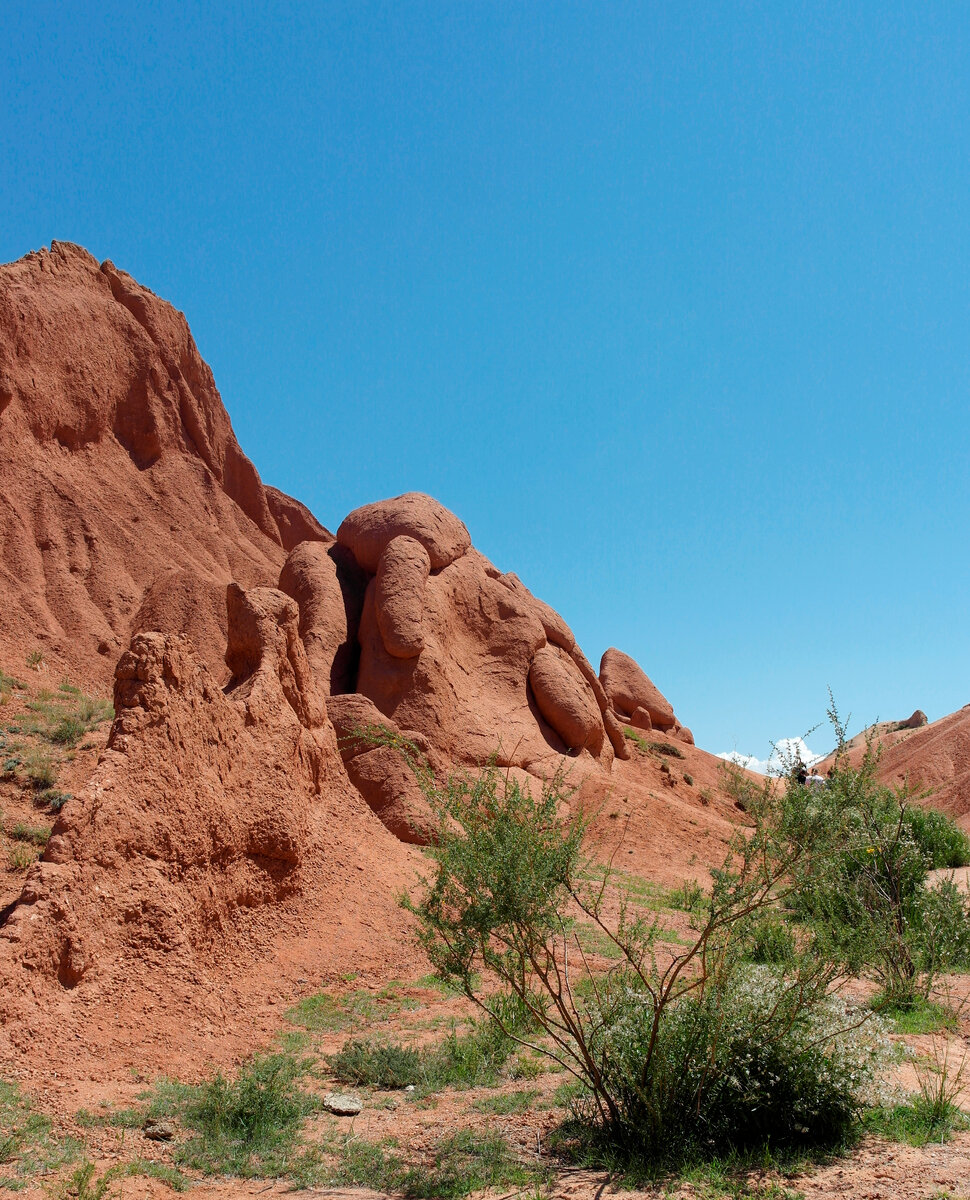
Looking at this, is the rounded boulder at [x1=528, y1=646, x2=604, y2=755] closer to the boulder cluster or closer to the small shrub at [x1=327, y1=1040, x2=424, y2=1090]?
the boulder cluster

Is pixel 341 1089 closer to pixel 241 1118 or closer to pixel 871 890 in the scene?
pixel 241 1118

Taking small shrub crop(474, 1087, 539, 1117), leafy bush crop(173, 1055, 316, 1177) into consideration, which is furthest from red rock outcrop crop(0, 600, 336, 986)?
small shrub crop(474, 1087, 539, 1117)

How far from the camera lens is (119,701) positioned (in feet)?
28.9

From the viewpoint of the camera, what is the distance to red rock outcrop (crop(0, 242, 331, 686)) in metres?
20.8

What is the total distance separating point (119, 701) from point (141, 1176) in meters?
4.43

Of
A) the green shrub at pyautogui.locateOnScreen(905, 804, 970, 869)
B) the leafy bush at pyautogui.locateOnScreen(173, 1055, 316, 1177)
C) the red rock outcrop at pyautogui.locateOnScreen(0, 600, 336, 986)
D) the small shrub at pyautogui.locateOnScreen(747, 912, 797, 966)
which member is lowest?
the leafy bush at pyautogui.locateOnScreen(173, 1055, 316, 1177)

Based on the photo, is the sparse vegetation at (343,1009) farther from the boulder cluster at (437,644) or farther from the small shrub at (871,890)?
the boulder cluster at (437,644)

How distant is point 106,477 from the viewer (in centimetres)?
2444

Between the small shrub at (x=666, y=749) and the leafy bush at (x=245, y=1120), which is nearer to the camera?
the leafy bush at (x=245, y=1120)

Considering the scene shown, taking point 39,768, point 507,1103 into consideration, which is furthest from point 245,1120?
point 39,768

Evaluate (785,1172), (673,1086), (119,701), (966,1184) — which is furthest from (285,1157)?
(119,701)

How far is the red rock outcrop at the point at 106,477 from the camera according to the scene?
2080cm

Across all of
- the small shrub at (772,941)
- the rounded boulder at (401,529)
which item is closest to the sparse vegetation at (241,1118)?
the small shrub at (772,941)

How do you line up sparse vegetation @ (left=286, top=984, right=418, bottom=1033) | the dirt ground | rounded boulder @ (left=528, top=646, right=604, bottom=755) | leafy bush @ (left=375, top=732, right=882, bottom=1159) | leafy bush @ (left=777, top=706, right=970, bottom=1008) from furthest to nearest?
1. rounded boulder @ (left=528, top=646, right=604, bottom=755)
2. sparse vegetation @ (left=286, top=984, right=418, bottom=1033)
3. leafy bush @ (left=777, top=706, right=970, bottom=1008)
4. leafy bush @ (left=375, top=732, right=882, bottom=1159)
5. the dirt ground
